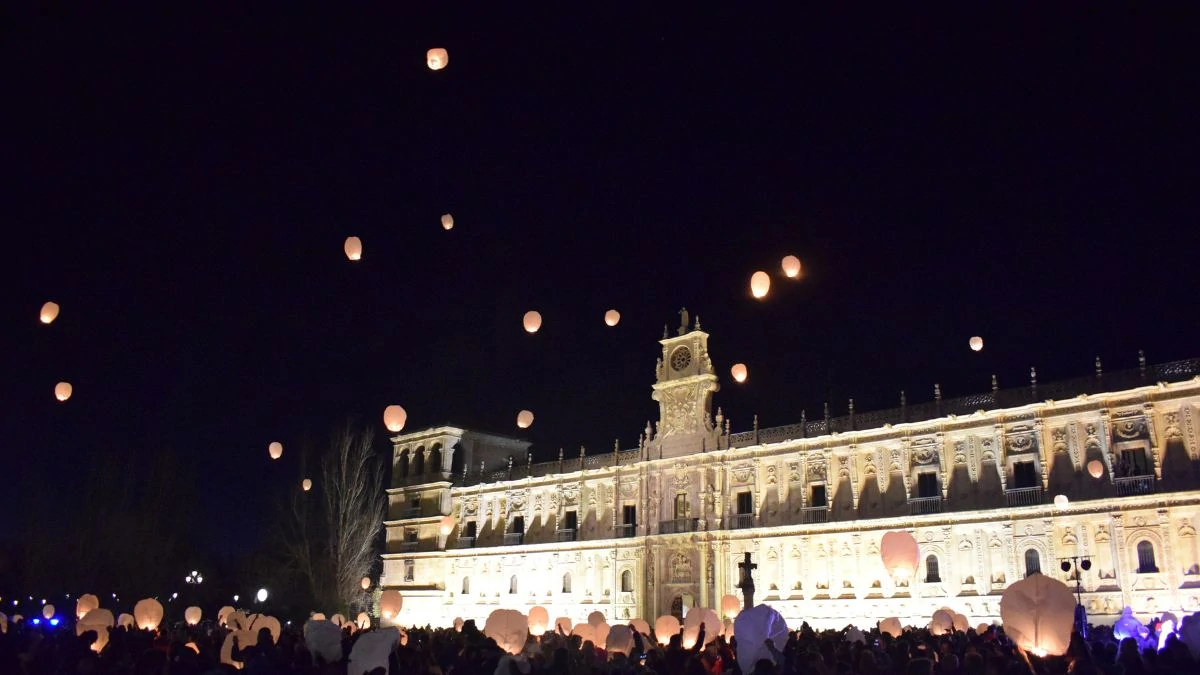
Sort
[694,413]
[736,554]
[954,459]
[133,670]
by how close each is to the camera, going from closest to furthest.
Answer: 1. [133,670]
2. [954,459]
3. [736,554]
4. [694,413]

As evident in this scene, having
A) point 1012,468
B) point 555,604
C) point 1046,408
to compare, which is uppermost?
point 1046,408

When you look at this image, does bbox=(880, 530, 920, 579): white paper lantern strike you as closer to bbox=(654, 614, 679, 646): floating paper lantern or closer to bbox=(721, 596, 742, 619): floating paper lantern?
bbox=(654, 614, 679, 646): floating paper lantern

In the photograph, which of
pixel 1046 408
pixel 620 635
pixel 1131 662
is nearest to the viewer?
pixel 1131 662

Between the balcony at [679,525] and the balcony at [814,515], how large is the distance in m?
5.10

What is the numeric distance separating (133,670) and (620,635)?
6766mm

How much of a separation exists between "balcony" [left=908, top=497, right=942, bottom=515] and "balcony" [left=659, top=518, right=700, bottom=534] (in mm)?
9653

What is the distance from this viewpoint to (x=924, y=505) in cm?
3275

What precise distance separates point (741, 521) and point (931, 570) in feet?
27.8

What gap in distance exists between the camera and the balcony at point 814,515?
3528 centimetres

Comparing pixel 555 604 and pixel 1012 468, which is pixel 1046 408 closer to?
pixel 1012 468

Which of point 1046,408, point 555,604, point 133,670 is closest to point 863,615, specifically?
point 1046,408

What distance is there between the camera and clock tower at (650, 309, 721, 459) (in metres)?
40.2

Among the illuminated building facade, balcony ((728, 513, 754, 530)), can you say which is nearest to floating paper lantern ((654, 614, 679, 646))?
the illuminated building facade

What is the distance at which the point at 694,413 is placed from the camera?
40656 mm
